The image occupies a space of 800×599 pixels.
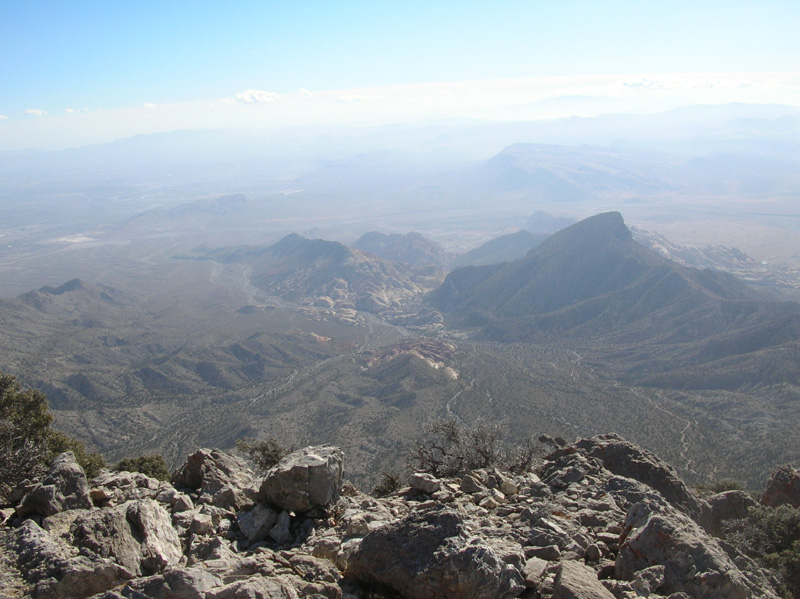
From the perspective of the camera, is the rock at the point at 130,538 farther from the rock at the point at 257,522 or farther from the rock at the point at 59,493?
the rock at the point at 257,522

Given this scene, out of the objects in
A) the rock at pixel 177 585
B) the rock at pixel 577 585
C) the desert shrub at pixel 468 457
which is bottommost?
the desert shrub at pixel 468 457

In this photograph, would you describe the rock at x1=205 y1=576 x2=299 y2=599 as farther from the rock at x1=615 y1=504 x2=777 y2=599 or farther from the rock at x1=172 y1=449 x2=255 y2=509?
the rock at x1=615 y1=504 x2=777 y2=599

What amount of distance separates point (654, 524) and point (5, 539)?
57.2ft

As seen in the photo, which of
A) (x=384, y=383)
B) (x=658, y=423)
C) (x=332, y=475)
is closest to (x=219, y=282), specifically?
(x=384, y=383)

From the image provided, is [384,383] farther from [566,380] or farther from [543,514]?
[543,514]

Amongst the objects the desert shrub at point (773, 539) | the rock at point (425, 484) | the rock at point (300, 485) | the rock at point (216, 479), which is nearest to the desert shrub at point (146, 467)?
the rock at point (216, 479)

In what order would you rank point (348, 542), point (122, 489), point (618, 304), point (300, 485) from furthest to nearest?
point (618, 304) → point (122, 489) → point (300, 485) → point (348, 542)

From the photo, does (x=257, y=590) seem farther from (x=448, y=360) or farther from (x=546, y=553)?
(x=448, y=360)

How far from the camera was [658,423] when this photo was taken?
70375 mm

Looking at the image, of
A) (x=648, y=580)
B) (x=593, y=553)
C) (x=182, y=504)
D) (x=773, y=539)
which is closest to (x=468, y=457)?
(x=593, y=553)

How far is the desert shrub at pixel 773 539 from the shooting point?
18.5m

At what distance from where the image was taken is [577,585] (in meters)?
11.6

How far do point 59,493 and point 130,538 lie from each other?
408 centimetres

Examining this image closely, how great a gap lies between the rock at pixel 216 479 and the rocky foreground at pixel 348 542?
4.0 inches
